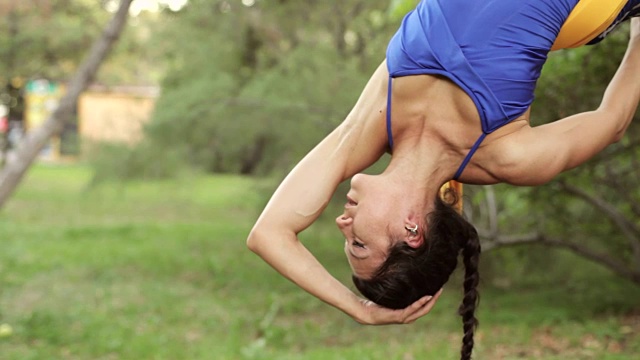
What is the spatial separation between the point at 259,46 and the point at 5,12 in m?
4.00

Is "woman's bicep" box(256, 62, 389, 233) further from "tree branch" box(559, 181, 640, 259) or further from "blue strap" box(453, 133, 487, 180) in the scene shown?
"tree branch" box(559, 181, 640, 259)

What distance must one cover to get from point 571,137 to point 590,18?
426 millimetres

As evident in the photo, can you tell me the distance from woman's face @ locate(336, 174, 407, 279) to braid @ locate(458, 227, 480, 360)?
356 millimetres

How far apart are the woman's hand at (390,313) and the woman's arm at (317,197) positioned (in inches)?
0.6

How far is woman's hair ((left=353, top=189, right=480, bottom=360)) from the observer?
2859 millimetres

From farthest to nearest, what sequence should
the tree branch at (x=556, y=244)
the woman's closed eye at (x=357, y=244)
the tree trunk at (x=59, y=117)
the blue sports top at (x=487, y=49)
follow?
the tree branch at (x=556, y=244)
the tree trunk at (x=59, y=117)
the woman's closed eye at (x=357, y=244)
the blue sports top at (x=487, y=49)

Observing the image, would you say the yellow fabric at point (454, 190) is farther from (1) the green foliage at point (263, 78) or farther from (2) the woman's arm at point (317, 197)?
(1) the green foliage at point (263, 78)

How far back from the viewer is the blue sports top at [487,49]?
2.75 metres

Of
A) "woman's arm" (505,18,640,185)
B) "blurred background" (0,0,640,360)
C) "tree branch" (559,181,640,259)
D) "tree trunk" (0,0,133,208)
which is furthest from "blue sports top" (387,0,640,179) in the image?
"tree branch" (559,181,640,259)

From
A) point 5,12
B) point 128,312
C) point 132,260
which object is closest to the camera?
point 128,312

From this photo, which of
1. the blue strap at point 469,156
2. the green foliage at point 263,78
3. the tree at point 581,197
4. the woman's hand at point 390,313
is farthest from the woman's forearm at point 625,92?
the green foliage at point 263,78

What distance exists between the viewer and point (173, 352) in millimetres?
6652

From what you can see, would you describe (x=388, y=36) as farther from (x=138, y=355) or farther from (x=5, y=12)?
(x=5, y=12)

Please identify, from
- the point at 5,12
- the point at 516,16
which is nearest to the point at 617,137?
the point at 516,16
